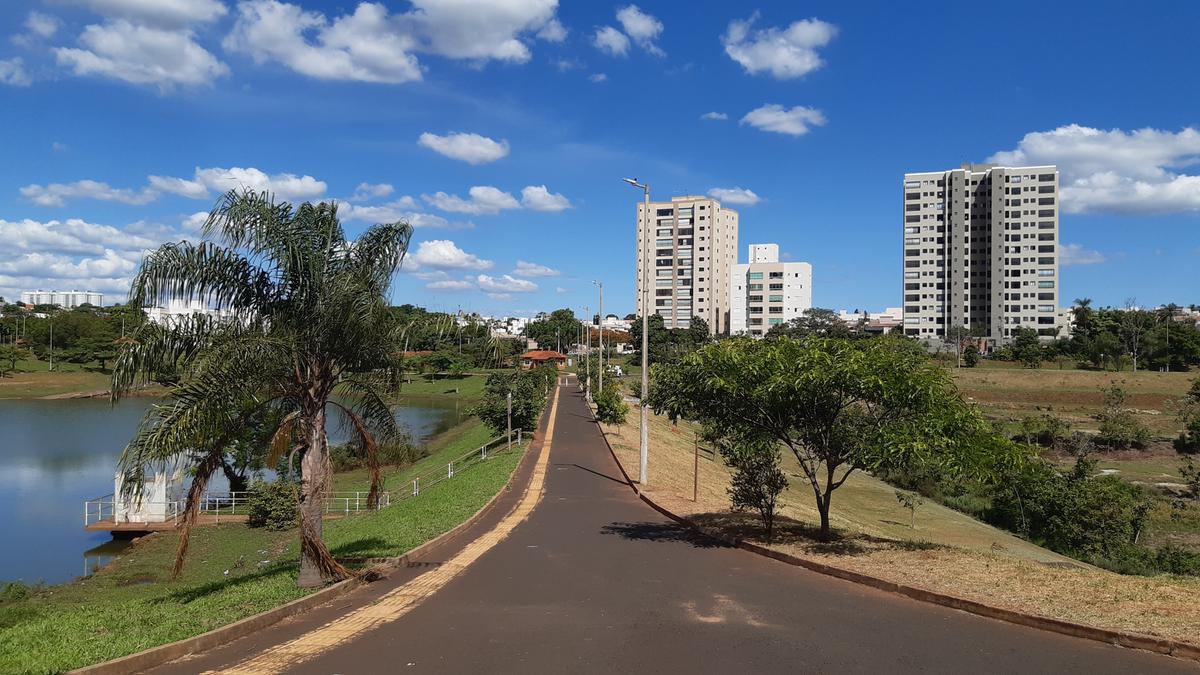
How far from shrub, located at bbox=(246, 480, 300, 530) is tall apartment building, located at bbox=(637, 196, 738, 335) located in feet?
348

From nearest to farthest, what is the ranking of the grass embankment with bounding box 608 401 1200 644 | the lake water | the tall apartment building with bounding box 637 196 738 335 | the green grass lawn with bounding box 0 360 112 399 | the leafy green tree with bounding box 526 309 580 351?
1. the grass embankment with bounding box 608 401 1200 644
2. the lake water
3. the green grass lawn with bounding box 0 360 112 399
4. the tall apartment building with bounding box 637 196 738 335
5. the leafy green tree with bounding box 526 309 580 351

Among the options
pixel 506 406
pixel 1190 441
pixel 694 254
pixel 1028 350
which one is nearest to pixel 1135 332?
pixel 1028 350

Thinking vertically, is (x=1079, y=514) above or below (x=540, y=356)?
below

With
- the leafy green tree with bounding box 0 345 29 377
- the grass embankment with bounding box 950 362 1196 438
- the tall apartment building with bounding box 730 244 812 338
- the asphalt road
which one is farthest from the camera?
the tall apartment building with bounding box 730 244 812 338

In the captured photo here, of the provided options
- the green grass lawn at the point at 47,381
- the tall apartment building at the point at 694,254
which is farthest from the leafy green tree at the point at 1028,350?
the green grass lawn at the point at 47,381

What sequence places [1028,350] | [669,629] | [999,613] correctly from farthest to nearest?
[1028,350], [999,613], [669,629]

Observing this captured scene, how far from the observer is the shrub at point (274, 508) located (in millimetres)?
23469

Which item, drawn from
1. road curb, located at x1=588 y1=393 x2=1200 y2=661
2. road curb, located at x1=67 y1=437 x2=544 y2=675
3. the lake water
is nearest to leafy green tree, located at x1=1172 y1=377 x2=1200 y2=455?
the lake water

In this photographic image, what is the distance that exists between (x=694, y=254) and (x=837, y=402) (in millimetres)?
117841

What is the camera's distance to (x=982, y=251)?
108750 mm

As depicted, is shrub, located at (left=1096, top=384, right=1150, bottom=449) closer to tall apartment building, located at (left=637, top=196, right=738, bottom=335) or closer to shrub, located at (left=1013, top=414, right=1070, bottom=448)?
shrub, located at (left=1013, top=414, right=1070, bottom=448)

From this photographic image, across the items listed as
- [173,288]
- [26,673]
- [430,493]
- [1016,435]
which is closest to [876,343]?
[173,288]

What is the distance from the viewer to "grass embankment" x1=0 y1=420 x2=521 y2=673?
8.19 metres

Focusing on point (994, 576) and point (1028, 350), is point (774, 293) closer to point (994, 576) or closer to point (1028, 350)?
point (1028, 350)
